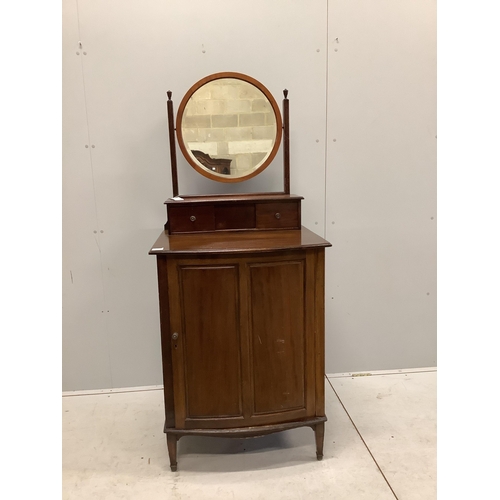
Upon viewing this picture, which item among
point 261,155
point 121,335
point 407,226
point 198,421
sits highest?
point 261,155

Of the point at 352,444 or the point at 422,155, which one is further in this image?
the point at 422,155

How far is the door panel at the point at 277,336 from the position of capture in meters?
1.61

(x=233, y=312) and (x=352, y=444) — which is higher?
(x=233, y=312)

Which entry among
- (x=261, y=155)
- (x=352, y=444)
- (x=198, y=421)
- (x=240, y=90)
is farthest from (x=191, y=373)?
(x=240, y=90)

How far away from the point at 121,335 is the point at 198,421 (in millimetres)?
813

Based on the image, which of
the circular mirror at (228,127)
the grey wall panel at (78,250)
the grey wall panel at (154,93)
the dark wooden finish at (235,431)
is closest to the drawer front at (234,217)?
the circular mirror at (228,127)

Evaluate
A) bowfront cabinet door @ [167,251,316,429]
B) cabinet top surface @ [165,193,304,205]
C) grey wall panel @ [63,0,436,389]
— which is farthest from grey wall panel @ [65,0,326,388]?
bowfront cabinet door @ [167,251,316,429]

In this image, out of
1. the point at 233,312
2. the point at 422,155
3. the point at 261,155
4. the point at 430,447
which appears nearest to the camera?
the point at 233,312

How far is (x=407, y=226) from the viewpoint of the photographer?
234 cm

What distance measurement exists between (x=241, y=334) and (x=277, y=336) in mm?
138

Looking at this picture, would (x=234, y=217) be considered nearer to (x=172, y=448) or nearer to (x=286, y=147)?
(x=286, y=147)

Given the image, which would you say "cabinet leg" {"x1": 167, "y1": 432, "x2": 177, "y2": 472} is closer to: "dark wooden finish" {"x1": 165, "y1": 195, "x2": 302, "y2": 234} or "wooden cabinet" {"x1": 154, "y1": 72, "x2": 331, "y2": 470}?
"wooden cabinet" {"x1": 154, "y1": 72, "x2": 331, "y2": 470}

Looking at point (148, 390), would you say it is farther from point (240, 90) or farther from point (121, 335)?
point (240, 90)

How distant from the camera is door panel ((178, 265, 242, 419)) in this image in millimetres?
1588
